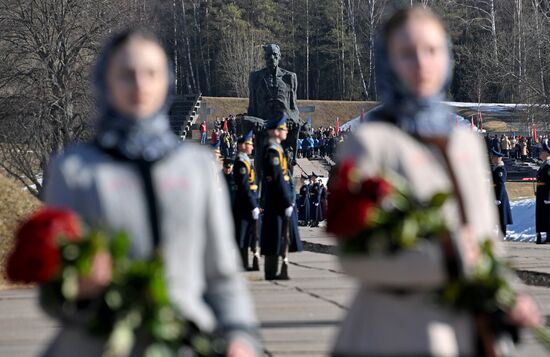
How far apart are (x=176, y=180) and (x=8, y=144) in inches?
1260

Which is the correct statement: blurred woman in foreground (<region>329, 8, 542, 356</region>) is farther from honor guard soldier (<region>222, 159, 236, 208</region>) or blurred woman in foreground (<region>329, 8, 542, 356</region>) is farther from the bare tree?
the bare tree

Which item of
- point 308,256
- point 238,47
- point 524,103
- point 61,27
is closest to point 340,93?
point 238,47

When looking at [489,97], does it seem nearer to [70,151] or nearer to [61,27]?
[61,27]

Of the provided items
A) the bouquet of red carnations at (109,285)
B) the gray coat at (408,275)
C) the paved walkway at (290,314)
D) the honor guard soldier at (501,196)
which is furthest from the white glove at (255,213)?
the bouquet of red carnations at (109,285)

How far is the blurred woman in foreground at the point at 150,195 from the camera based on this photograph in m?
3.93

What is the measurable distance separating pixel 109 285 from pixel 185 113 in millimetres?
73532

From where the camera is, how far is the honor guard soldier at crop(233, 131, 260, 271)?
57.2 ft

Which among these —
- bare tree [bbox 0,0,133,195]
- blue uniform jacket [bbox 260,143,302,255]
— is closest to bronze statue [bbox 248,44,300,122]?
blue uniform jacket [bbox 260,143,302,255]

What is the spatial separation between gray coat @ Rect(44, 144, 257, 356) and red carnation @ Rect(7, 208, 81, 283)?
4.9 inches

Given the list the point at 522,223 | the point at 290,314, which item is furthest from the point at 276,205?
the point at 522,223

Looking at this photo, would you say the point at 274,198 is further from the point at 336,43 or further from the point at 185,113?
the point at 336,43

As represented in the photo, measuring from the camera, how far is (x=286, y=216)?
15898 millimetres

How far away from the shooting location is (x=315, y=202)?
42.7 metres

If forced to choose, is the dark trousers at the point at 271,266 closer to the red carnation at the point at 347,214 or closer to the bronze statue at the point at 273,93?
the bronze statue at the point at 273,93
